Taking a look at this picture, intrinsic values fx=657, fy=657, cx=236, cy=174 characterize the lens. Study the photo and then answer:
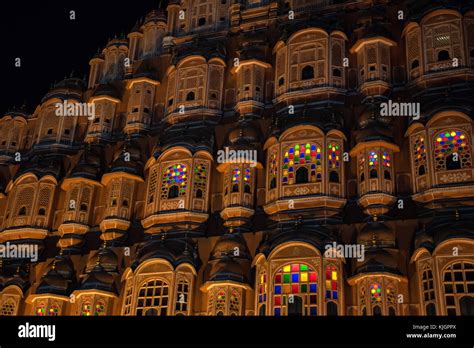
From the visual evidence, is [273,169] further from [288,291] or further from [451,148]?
[451,148]

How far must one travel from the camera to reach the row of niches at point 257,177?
A: 92.9 ft

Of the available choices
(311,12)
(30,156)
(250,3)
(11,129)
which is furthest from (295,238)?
(11,129)

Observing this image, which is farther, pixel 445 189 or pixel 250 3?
pixel 250 3

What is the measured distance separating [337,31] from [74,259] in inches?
699

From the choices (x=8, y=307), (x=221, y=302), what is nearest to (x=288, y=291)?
(x=221, y=302)

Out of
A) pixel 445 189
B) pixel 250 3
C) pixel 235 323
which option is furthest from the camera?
pixel 250 3

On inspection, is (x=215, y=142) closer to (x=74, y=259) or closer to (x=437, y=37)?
(x=74, y=259)

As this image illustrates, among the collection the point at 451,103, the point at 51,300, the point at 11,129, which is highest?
the point at 11,129

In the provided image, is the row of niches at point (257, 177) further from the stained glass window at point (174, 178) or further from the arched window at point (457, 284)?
the arched window at point (457, 284)

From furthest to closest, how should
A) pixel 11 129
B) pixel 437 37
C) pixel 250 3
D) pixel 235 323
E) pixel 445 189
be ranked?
pixel 11 129
pixel 250 3
pixel 437 37
pixel 445 189
pixel 235 323

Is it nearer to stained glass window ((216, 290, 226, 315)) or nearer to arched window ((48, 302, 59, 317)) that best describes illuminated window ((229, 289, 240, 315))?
stained glass window ((216, 290, 226, 315))

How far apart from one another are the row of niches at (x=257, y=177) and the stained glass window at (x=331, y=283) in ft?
11.1

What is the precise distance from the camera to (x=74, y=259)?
33.5 meters

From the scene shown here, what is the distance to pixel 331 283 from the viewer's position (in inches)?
1065
